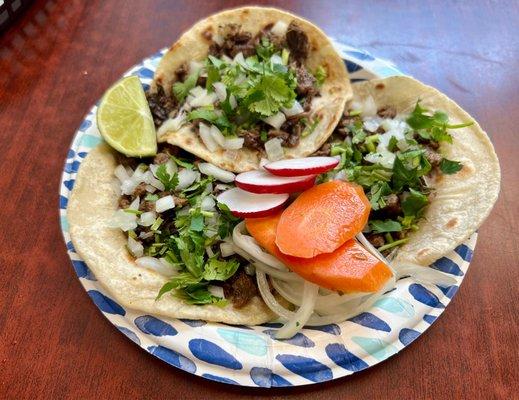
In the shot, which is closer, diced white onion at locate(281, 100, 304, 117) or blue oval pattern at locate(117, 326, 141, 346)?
blue oval pattern at locate(117, 326, 141, 346)

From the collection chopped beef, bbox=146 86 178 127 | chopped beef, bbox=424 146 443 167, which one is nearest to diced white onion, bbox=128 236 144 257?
chopped beef, bbox=146 86 178 127

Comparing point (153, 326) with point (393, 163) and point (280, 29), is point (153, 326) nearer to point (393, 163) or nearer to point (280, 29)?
point (393, 163)

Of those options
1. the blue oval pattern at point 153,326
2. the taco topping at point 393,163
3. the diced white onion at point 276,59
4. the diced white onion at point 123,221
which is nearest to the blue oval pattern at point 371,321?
the taco topping at point 393,163

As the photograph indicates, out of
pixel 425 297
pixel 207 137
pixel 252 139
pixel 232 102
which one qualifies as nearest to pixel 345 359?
pixel 425 297

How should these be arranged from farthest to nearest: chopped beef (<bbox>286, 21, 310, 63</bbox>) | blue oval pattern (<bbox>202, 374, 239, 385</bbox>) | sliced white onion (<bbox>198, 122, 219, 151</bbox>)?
chopped beef (<bbox>286, 21, 310, 63</bbox>) < sliced white onion (<bbox>198, 122, 219, 151</bbox>) < blue oval pattern (<bbox>202, 374, 239, 385</bbox>)

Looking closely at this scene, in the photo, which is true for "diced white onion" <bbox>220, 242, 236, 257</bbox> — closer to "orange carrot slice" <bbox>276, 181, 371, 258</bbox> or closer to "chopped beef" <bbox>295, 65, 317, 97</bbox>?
"orange carrot slice" <bbox>276, 181, 371, 258</bbox>

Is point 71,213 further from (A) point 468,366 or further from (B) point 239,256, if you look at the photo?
(A) point 468,366
